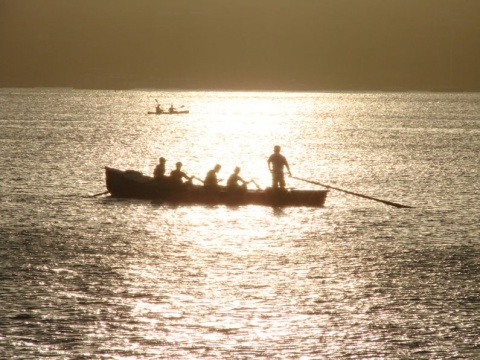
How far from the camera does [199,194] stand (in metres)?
44.5

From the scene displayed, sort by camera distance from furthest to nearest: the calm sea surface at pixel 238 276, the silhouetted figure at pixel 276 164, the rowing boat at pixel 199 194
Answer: the rowing boat at pixel 199 194, the silhouetted figure at pixel 276 164, the calm sea surface at pixel 238 276

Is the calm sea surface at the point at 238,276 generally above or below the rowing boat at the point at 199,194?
below

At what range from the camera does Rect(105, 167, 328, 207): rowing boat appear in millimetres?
43281

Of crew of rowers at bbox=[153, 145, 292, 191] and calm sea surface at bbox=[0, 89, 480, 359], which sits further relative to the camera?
crew of rowers at bbox=[153, 145, 292, 191]

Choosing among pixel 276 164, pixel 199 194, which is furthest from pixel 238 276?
pixel 199 194

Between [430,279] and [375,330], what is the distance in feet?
21.3

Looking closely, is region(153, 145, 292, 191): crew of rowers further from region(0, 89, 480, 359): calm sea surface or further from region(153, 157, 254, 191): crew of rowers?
region(0, 89, 480, 359): calm sea surface

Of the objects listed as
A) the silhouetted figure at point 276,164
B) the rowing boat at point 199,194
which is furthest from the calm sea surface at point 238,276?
the silhouetted figure at point 276,164

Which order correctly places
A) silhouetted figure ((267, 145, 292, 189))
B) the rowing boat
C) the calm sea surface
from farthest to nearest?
the rowing boat → silhouetted figure ((267, 145, 292, 189)) → the calm sea surface

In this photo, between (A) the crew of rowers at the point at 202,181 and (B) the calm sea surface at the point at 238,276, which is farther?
(A) the crew of rowers at the point at 202,181

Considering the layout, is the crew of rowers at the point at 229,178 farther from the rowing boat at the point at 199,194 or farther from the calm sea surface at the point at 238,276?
the calm sea surface at the point at 238,276

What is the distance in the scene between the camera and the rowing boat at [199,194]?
43.3 m

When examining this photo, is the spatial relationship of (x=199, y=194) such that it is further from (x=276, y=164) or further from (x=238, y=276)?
(x=238, y=276)

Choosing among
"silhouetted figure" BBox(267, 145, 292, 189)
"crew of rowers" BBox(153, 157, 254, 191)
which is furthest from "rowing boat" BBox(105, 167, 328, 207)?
"silhouetted figure" BBox(267, 145, 292, 189)
